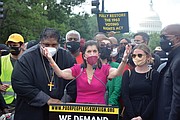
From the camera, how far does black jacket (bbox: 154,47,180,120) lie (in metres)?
4.70

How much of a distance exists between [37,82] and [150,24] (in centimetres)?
11857

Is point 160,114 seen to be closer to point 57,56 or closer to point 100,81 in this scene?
point 100,81

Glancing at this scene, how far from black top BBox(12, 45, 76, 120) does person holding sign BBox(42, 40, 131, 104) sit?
0.63ft

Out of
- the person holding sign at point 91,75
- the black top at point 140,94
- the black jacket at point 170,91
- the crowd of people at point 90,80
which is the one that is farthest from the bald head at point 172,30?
the black top at point 140,94

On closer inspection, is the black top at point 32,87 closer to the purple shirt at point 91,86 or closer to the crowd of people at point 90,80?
the crowd of people at point 90,80

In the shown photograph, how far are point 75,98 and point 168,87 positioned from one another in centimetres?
136

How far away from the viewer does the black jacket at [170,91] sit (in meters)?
4.70

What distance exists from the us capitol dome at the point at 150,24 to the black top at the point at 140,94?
112 meters

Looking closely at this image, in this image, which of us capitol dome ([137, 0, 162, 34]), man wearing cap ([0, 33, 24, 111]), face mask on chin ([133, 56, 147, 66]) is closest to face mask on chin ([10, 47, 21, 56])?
man wearing cap ([0, 33, 24, 111])

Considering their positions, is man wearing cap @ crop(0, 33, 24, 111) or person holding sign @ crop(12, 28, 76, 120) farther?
man wearing cap @ crop(0, 33, 24, 111)

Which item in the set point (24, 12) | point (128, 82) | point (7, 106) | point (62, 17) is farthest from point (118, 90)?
point (62, 17)

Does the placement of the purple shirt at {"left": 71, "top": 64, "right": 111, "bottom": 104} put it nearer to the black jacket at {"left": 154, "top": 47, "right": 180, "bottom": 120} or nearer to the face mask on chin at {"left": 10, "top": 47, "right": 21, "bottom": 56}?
the black jacket at {"left": 154, "top": 47, "right": 180, "bottom": 120}

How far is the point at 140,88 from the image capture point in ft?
18.3

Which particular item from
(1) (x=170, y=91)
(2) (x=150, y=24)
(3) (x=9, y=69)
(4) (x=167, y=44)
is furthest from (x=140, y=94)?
(2) (x=150, y=24)
